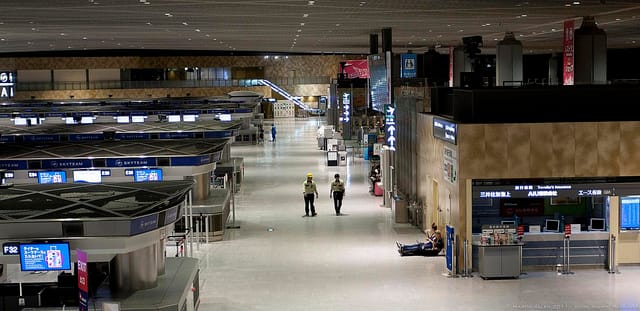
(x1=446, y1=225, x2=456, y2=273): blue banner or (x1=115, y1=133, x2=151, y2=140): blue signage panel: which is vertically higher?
(x1=115, y1=133, x2=151, y2=140): blue signage panel

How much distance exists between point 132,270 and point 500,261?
8.39 meters

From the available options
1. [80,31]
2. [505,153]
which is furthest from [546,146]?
[80,31]

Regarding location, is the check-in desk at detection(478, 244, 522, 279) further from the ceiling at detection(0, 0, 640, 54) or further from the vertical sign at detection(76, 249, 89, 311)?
the vertical sign at detection(76, 249, 89, 311)

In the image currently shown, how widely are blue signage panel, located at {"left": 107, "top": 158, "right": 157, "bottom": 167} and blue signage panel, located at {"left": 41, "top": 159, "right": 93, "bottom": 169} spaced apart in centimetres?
56

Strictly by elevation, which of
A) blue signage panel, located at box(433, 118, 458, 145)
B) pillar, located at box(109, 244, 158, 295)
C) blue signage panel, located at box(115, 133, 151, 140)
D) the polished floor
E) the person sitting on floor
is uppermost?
blue signage panel, located at box(433, 118, 458, 145)

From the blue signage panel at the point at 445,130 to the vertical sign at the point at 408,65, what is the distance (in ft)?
51.4

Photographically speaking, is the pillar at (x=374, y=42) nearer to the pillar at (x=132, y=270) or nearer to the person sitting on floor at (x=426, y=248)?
the person sitting on floor at (x=426, y=248)

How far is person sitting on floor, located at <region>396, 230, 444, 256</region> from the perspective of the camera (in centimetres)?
2147

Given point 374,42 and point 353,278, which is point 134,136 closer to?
point 374,42

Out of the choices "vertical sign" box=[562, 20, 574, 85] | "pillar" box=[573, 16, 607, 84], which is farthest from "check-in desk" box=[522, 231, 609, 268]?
"vertical sign" box=[562, 20, 574, 85]

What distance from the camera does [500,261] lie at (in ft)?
62.1

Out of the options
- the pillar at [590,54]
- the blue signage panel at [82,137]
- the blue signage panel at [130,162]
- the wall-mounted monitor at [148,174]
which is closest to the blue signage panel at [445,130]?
the wall-mounted monitor at [148,174]

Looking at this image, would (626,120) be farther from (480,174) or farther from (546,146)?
(480,174)

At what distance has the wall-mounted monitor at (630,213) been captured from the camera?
19.9 meters
